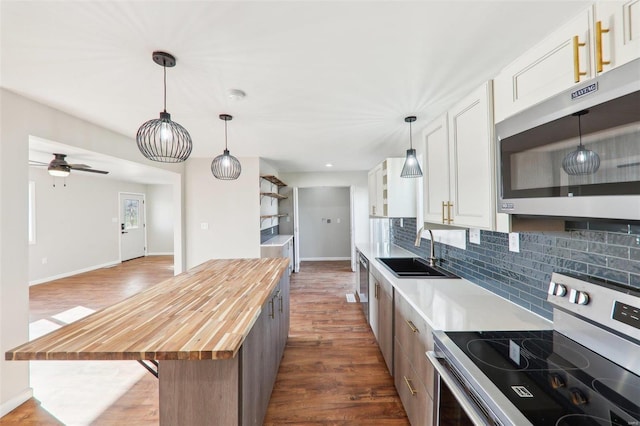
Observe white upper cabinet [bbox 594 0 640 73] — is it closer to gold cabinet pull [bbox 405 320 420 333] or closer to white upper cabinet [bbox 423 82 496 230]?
white upper cabinet [bbox 423 82 496 230]

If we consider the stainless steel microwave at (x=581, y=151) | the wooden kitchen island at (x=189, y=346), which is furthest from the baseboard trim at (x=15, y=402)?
the stainless steel microwave at (x=581, y=151)

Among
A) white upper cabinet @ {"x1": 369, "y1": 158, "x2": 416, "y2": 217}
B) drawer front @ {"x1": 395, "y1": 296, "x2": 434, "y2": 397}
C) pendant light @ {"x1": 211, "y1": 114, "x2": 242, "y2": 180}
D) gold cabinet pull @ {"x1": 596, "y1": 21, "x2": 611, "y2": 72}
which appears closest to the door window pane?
pendant light @ {"x1": 211, "y1": 114, "x2": 242, "y2": 180}

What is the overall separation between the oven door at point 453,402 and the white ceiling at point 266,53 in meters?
1.63

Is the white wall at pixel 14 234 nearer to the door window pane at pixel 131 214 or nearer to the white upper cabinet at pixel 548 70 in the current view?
the white upper cabinet at pixel 548 70

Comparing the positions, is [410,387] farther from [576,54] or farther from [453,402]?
[576,54]

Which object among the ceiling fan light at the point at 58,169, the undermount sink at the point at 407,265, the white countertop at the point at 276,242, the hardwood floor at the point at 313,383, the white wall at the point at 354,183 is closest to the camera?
the hardwood floor at the point at 313,383

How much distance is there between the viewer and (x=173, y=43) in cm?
147

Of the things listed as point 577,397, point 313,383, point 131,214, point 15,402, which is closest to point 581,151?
point 577,397

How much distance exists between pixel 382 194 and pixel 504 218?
2.36 m

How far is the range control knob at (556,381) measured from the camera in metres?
0.82

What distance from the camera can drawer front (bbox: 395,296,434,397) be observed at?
1315 mm

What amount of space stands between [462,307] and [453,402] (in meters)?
0.59

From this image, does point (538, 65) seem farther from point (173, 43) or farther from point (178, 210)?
point (178, 210)

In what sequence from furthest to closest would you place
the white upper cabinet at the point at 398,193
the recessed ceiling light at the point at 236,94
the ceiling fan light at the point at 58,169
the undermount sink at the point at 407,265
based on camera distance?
1. the ceiling fan light at the point at 58,169
2. the white upper cabinet at the point at 398,193
3. the undermount sink at the point at 407,265
4. the recessed ceiling light at the point at 236,94
